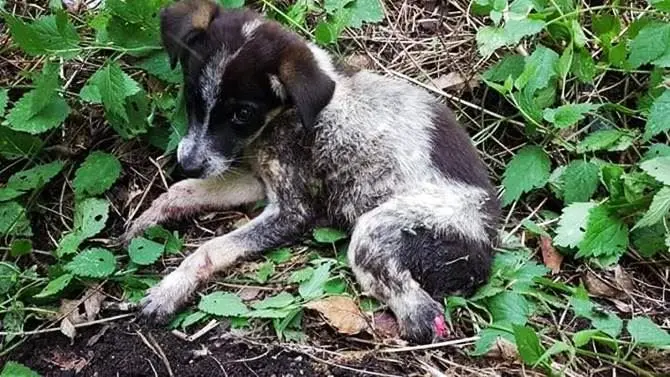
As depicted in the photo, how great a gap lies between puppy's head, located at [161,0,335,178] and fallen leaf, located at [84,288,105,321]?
700 mm

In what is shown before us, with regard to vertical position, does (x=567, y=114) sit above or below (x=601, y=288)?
above

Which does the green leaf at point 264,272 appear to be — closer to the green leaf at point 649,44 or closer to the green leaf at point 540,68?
the green leaf at point 540,68

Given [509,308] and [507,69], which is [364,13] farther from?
[509,308]

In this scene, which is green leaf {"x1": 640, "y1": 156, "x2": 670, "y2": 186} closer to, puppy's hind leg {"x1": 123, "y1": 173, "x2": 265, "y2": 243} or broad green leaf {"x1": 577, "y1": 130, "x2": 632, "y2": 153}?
broad green leaf {"x1": 577, "y1": 130, "x2": 632, "y2": 153}

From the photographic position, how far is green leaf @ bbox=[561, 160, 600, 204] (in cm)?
472

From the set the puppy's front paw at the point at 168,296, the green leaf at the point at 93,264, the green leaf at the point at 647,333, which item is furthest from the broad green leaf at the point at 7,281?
the green leaf at the point at 647,333

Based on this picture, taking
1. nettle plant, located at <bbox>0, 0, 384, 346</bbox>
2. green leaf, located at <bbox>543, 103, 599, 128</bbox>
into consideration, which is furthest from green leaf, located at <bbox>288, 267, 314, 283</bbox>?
green leaf, located at <bbox>543, 103, 599, 128</bbox>

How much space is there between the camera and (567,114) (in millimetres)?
4719

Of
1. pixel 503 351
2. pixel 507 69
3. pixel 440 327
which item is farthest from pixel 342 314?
pixel 507 69

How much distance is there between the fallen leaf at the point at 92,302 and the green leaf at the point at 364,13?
1955 millimetres

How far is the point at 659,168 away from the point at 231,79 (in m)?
2.02

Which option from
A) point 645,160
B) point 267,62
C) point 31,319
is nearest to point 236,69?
point 267,62

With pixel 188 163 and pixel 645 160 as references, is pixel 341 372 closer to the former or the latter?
pixel 188 163

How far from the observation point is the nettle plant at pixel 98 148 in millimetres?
4253
